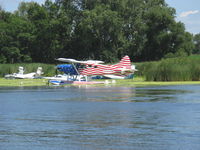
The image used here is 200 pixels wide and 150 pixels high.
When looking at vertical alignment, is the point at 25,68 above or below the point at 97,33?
below

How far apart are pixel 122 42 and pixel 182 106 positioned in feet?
207

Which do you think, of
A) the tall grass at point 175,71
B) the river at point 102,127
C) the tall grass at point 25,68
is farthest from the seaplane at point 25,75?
the river at point 102,127

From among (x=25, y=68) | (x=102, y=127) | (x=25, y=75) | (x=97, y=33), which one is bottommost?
(x=102, y=127)

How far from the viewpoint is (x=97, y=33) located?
81688 mm

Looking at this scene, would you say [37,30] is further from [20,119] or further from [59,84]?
[20,119]

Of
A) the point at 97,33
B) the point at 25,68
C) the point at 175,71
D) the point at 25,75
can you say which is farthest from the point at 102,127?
the point at 97,33

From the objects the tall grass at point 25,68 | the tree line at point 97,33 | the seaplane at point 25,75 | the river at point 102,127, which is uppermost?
the tree line at point 97,33

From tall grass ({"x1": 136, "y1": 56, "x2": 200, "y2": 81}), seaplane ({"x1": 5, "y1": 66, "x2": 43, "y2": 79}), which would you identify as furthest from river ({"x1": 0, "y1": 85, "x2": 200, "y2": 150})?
seaplane ({"x1": 5, "y1": 66, "x2": 43, "y2": 79})

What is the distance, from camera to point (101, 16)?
261ft

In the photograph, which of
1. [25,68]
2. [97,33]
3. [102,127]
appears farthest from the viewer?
[97,33]

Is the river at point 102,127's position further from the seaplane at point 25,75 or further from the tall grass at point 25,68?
the tall grass at point 25,68

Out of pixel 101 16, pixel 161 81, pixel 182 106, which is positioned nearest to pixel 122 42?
pixel 101 16

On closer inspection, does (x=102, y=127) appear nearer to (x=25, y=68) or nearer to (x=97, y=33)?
(x=25, y=68)

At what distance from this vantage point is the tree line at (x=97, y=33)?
8219 cm
